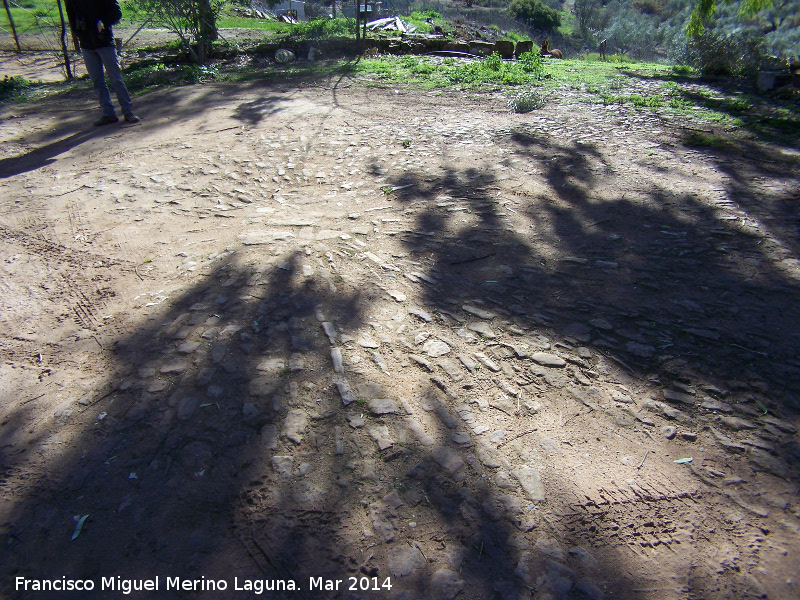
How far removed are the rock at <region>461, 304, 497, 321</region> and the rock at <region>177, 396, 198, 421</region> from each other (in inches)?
63.1

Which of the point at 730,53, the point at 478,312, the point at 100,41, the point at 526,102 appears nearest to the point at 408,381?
the point at 478,312

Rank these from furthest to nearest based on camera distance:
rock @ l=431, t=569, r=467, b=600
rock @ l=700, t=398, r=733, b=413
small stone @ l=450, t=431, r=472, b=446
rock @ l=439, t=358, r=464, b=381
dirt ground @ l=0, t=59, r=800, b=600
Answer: rock @ l=439, t=358, r=464, b=381, rock @ l=700, t=398, r=733, b=413, small stone @ l=450, t=431, r=472, b=446, dirt ground @ l=0, t=59, r=800, b=600, rock @ l=431, t=569, r=467, b=600

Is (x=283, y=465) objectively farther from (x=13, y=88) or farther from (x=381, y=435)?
(x=13, y=88)

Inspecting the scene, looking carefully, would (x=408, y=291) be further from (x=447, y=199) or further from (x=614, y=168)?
(x=614, y=168)

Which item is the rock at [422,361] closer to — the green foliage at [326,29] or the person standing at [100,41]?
the person standing at [100,41]

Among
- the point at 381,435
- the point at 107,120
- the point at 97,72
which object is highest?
the point at 97,72

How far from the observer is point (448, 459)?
2223mm

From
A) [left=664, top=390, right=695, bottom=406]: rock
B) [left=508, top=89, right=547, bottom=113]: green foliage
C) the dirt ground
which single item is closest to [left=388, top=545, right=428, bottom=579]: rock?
the dirt ground

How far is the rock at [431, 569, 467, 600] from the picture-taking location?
5.72ft

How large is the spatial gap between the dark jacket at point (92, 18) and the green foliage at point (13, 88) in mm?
2765

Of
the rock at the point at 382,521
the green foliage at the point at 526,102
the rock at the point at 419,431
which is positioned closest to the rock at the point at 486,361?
the rock at the point at 419,431

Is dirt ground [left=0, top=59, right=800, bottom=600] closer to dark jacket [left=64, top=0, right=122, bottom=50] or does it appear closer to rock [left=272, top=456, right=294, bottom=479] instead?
rock [left=272, top=456, right=294, bottom=479]

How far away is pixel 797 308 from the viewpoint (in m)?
2.92

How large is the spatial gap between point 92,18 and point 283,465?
6.54 meters
